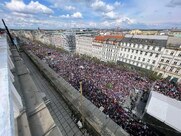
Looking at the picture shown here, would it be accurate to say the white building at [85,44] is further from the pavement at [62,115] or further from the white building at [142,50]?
the pavement at [62,115]

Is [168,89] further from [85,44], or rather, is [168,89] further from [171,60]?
[85,44]

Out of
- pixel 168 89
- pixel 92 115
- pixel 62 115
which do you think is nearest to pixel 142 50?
pixel 168 89

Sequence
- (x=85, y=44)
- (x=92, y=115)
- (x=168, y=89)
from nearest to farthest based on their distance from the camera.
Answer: (x=92, y=115)
(x=168, y=89)
(x=85, y=44)

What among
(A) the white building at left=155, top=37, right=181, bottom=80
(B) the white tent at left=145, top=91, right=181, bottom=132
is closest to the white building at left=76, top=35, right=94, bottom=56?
(A) the white building at left=155, top=37, right=181, bottom=80

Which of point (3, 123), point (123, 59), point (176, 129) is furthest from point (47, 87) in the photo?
point (123, 59)

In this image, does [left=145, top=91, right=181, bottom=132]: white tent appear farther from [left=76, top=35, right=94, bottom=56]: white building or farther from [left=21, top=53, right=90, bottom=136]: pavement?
[left=76, top=35, right=94, bottom=56]: white building

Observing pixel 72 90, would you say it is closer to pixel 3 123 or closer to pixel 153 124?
pixel 153 124

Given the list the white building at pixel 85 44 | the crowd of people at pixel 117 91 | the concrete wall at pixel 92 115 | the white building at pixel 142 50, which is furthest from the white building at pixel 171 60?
the white building at pixel 85 44

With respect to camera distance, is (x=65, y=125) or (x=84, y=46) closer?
(x=65, y=125)
